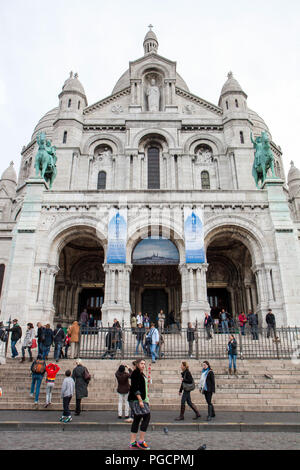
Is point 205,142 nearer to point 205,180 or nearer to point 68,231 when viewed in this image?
point 205,180

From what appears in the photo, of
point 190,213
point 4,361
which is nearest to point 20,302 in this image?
point 4,361

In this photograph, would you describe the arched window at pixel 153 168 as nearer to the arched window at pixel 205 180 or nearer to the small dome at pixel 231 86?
the arched window at pixel 205 180

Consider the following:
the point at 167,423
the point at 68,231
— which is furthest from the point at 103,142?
the point at 167,423

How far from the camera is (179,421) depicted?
805cm

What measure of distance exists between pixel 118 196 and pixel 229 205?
6597 mm

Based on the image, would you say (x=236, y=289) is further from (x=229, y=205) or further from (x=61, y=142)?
(x=61, y=142)

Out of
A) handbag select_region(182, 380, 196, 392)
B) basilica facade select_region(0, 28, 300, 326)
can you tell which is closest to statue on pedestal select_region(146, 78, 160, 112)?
basilica facade select_region(0, 28, 300, 326)

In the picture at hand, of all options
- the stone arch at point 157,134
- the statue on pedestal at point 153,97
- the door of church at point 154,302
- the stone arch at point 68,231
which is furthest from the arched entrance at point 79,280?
the statue on pedestal at point 153,97

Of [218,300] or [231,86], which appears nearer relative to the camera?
[218,300]

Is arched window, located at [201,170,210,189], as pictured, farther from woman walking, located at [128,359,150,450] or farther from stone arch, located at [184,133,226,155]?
woman walking, located at [128,359,150,450]

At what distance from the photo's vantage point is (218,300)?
Result: 2423 centimetres

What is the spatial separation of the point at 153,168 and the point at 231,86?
1083 cm

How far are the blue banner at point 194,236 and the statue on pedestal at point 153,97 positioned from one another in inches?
577

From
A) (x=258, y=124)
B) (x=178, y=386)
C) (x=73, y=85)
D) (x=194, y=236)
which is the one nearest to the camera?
(x=178, y=386)
